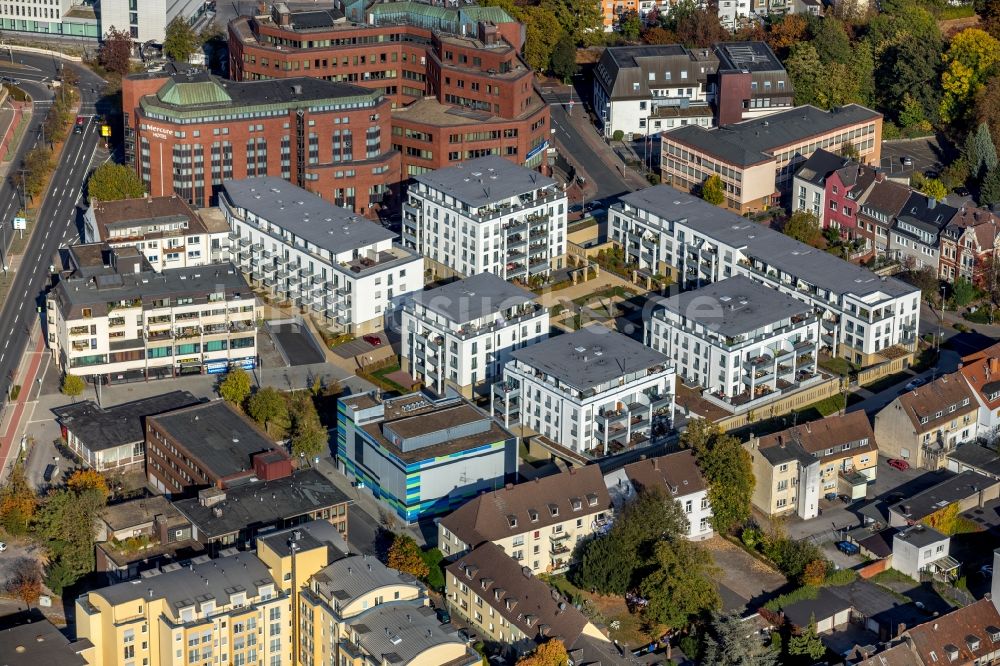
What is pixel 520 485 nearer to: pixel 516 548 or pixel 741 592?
pixel 516 548

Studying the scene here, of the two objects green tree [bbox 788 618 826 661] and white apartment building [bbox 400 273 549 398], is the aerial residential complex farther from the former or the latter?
green tree [bbox 788 618 826 661]

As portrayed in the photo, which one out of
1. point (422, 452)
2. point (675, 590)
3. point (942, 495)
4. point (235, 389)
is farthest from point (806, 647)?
point (235, 389)

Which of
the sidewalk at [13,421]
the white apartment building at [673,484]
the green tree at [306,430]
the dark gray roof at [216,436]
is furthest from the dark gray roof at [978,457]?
the sidewalk at [13,421]

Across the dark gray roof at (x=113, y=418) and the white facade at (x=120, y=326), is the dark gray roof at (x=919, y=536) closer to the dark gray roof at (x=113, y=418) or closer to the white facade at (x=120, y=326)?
the dark gray roof at (x=113, y=418)

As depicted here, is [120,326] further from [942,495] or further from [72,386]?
[942,495]

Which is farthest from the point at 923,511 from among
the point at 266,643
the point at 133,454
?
the point at 133,454

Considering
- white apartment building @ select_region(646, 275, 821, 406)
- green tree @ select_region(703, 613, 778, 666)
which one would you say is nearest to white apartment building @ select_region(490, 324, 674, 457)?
white apartment building @ select_region(646, 275, 821, 406)
